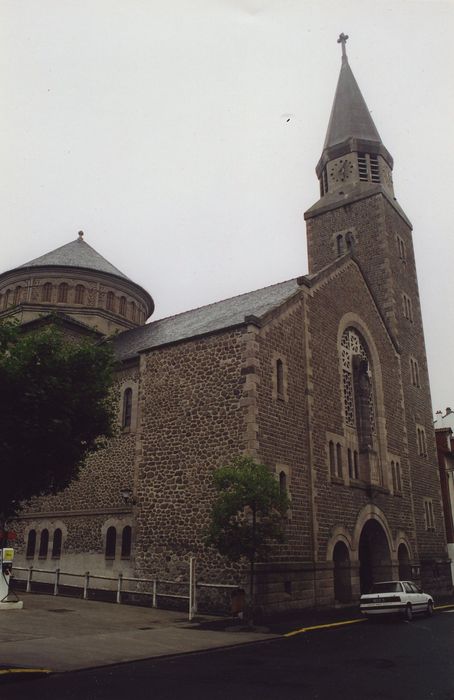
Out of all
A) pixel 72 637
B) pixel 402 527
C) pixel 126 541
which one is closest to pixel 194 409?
pixel 126 541

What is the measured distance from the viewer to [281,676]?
380 inches

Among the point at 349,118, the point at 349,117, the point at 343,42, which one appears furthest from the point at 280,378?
the point at 343,42

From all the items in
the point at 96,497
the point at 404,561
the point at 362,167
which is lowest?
the point at 404,561

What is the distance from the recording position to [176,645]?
13.1 metres

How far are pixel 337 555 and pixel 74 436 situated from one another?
50.6 feet

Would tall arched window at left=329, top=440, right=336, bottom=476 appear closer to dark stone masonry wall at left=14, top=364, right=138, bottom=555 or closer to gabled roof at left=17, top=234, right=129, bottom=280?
dark stone masonry wall at left=14, top=364, right=138, bottom=555

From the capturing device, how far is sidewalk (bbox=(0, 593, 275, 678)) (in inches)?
438

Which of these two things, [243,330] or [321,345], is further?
[321,345]

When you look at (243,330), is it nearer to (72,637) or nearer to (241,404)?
(241,404)

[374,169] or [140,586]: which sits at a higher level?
[374,169]

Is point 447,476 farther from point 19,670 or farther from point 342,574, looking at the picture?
point 19,670

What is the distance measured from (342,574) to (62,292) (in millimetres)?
23806

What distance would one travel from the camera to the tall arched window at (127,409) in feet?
82.9

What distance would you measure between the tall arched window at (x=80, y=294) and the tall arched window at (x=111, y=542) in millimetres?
17756
